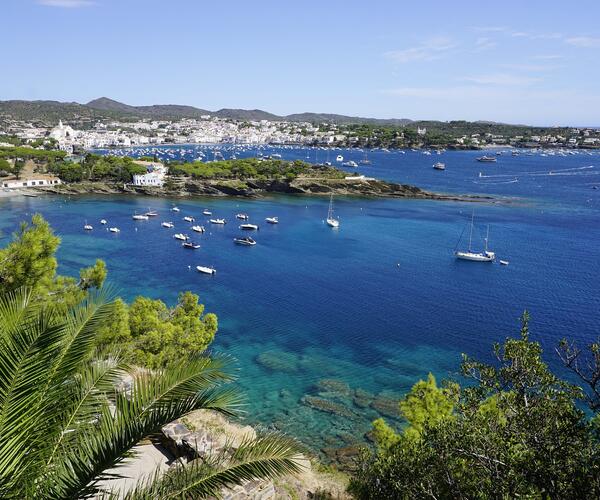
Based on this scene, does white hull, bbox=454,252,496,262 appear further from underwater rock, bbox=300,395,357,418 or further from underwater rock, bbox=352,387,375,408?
underwater rock, bbox=300,395,357,418

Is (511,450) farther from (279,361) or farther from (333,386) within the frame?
(279,361)

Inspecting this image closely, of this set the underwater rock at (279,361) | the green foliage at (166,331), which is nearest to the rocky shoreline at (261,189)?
the underwater rock at (279,361)

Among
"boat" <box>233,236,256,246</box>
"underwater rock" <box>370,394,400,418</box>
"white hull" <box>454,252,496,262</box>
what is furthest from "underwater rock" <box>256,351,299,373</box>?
"white hull" <box>454,252,496,262</box>

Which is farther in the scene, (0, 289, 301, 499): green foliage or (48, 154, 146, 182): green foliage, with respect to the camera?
(48, 154, 146, 182): green foliage

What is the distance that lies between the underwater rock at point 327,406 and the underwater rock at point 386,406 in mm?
1200

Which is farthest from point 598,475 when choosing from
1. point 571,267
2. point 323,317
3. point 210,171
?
point 210,171

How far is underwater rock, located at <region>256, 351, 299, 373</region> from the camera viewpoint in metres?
23.9

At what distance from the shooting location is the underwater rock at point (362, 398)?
20.7m

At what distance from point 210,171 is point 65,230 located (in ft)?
116

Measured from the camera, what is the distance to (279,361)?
2469 centimetres

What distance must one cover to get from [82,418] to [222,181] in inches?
3061

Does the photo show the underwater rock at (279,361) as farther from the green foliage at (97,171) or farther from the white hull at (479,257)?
the green foliage at (97,171)

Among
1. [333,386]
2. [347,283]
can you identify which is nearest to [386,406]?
[333,386]

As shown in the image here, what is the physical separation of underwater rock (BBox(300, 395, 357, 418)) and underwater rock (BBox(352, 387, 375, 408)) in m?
0.72
